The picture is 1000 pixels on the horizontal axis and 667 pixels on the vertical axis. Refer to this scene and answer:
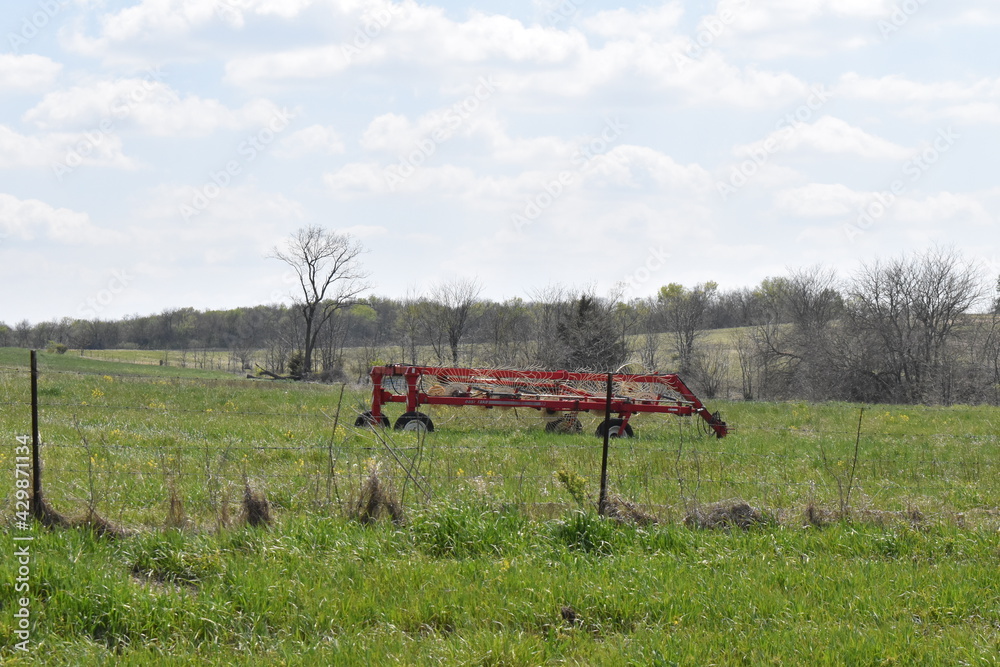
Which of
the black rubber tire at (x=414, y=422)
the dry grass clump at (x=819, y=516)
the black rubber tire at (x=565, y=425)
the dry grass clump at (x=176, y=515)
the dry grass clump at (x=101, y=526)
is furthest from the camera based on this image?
the black rubber tire at (x=565, y=425)

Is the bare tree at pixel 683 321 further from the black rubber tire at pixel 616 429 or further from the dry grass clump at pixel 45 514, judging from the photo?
the dry grass clump at pixel 45 514

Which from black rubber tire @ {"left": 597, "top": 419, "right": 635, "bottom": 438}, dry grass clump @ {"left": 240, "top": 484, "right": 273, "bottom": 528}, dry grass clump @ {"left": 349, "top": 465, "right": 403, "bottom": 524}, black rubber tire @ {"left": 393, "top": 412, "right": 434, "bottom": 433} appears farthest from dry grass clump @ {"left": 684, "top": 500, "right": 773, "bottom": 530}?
black rubber tire @ {"left": 393, "top": 412, "right": 434, "bottom": 433}

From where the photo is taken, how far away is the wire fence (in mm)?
8062

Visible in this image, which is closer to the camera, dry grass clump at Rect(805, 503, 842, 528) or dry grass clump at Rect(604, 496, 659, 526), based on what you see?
dry grass clump at Rect(604, 496, 659, 526)

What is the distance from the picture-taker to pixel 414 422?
639 inches

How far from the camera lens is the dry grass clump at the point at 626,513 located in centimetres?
765

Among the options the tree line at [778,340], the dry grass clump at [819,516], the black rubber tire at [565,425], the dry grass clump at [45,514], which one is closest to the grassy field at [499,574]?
the dry grass clump at [819,516]

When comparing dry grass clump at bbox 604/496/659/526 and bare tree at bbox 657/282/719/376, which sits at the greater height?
bare tree at bbox 657/282/719/376

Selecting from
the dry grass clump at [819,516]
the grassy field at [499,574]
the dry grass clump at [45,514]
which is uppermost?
the dry grass clump at [45,514]

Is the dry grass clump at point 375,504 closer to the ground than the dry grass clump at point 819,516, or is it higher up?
higher up

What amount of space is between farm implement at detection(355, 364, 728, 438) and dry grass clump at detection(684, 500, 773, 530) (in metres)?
8.25

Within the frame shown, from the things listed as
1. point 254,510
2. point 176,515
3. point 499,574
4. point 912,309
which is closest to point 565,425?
point 254,510

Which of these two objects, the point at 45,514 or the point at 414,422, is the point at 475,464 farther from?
the point at 45,514

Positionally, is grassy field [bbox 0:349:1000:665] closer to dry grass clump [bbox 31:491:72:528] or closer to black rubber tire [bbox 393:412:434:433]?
dry grass clump [bbox 31:491:72:528]
